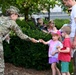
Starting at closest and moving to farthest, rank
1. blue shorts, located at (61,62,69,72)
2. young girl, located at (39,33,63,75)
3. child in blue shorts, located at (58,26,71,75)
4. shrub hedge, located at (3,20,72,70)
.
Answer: child in blue shorts, located at (58,26,71,75) < blue shorts, located at (61,62,69,72) < young girl, located at (39,33,63,75) < shrub hedge, located at (3,20,72,70)

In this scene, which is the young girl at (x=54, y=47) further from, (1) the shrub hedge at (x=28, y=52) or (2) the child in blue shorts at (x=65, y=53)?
(1) the shrub hedge at (x=28, y=52)

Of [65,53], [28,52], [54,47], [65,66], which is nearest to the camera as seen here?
[65,53]

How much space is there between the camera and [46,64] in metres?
7.93

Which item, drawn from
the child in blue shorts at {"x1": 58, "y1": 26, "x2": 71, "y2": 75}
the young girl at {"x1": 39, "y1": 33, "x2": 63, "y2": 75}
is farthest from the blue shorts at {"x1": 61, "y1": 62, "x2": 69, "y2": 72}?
the young girl at {"x1": 39, "y1": 33, "x2": 63, "y2": 75}

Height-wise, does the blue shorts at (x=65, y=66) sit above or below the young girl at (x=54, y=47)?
below

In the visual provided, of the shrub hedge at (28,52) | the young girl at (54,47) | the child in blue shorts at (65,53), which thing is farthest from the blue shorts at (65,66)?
the shrub hedge at (28,52)

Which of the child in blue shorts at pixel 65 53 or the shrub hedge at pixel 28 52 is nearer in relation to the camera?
the child in blue shorts at pixel 65 53

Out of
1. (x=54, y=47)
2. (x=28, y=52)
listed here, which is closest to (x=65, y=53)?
(x=54, y=47)

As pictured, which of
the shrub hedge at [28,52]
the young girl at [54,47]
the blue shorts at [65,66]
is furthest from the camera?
the shrub hedge at [28,52]

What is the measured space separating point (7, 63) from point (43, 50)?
4.26ft

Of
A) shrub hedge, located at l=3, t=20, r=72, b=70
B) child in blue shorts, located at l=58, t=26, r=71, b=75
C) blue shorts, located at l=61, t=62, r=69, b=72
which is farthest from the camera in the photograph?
shrub hedge, located at l=3, t=20, r=72, b=70

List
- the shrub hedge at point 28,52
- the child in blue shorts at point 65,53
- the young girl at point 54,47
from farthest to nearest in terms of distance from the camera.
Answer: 1. the shrub hedge at point 28,52
2. the young girl at point 54,47
3. the child in blue shorts at point 65,53

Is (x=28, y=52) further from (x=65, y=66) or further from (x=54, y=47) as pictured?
(x=65, y=66)

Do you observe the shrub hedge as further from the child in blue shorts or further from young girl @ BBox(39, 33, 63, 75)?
the child in blue shorts
